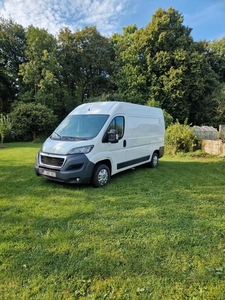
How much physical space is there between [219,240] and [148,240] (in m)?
1.04

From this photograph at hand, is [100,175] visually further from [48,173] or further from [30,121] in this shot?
[30,121]

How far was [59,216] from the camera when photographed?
11.0 ft

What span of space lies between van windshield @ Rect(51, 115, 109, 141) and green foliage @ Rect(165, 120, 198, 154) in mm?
7159

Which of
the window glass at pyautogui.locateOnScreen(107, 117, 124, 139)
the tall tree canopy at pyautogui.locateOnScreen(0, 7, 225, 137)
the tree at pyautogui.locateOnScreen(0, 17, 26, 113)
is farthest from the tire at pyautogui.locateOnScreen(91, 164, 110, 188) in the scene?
the tree at pyautogui.locateOnScreen(0, 17, 26, 113)

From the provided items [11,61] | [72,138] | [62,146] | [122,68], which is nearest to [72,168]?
[62,146]

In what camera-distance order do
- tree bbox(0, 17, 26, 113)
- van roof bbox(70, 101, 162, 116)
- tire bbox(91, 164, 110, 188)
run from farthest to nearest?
1. tree bbox(0, 17, 26, 113)
2. van roof bbox(70, 101, 162, 116)
3. tire bbox(91, 164, 110, 188)

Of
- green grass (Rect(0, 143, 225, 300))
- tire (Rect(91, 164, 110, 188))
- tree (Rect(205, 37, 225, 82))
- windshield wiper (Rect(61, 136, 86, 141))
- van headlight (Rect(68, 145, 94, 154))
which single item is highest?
tree (Rect(205, 37, 225, 82))

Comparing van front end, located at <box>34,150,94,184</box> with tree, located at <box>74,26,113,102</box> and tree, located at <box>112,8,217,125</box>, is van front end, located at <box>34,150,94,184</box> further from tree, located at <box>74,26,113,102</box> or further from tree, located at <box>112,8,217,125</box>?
tree, located at <box>74,26,113,102</box>

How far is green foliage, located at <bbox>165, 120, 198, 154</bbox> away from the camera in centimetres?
1098

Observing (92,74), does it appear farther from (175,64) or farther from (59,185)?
(59,185)

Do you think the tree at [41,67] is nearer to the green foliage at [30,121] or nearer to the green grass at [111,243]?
the green foliage at [30,121]

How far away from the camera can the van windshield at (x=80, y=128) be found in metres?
4.89

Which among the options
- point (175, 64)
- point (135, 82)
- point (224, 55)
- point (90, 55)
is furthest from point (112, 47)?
point (224, 55)

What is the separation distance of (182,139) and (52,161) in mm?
8584
